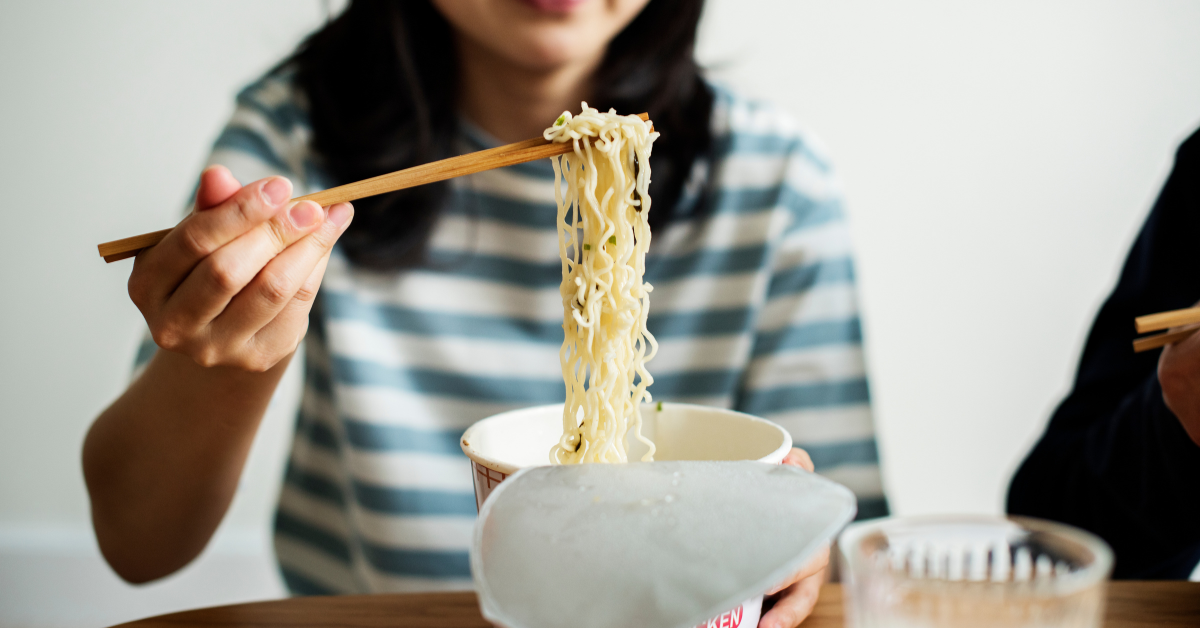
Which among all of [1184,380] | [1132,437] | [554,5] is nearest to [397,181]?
[554,5]

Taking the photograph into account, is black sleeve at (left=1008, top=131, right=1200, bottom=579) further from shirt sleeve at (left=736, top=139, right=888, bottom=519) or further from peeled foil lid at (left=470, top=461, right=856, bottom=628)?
peeled foil lid at (left=470, top=461, right=856, bottom=628)

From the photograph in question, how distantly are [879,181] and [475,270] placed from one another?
133cm

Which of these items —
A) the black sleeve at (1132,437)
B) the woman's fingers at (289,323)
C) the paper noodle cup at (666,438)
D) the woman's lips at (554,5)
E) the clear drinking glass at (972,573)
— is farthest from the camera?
the woman's lips at (554,5)

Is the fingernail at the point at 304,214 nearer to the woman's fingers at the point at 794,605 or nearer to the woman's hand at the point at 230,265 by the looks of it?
A: the woman's hand at the point at 230,265

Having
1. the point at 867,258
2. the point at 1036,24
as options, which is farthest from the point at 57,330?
the point at 1036,24

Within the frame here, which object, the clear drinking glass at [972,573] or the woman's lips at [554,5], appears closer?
the clear drinking glass at [972,573]

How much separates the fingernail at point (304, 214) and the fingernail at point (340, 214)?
2cm

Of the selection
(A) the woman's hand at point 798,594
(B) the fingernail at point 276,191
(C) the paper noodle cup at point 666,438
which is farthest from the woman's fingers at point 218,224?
(A) the woman's hand at point 798,594

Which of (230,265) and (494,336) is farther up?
(230,265)

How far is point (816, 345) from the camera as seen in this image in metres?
1.33

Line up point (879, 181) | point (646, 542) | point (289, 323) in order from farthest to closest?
point (879, 181) < point (289, 323) < point (646, 542)

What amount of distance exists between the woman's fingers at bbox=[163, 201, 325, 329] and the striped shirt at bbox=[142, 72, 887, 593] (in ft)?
2.04

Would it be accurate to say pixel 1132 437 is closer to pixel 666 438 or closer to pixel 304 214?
pixel 666 438

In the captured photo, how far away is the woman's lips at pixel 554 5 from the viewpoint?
1065mm
